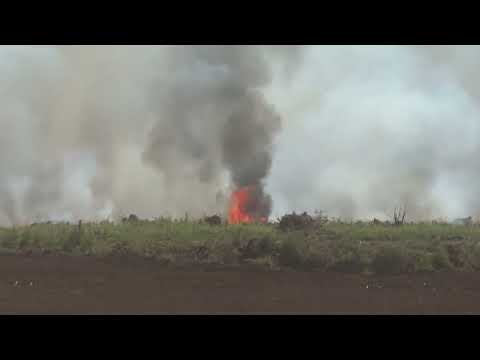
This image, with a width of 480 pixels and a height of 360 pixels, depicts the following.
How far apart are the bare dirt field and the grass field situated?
46 centimetres

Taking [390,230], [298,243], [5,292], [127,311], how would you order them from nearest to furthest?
[127,311], [5,292], [298,243], [390,230]

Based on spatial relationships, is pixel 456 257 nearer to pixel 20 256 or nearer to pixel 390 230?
pixel 390 230

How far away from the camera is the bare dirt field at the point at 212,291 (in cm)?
806

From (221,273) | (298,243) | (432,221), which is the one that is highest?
(432,221)

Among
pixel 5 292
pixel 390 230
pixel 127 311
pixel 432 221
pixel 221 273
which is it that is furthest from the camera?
pixel 432 221

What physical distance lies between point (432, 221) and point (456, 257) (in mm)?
7095

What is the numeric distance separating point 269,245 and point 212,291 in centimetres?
264

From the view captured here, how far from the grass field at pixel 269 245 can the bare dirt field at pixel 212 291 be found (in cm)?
46

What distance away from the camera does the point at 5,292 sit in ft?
28.7

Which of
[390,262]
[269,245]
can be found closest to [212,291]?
[269,245]

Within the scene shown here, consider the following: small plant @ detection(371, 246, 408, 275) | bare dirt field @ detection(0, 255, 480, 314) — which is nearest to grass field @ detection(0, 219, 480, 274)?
small plant @ detection(371, 246, 408, 275)

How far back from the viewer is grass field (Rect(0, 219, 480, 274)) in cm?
1030

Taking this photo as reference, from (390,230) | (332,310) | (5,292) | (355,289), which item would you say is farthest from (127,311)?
(390,230)

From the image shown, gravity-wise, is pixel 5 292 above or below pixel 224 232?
below
